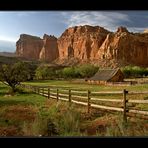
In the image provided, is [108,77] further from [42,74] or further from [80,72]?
[80,72]

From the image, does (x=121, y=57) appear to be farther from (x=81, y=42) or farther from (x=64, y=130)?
(x=64, y=130)

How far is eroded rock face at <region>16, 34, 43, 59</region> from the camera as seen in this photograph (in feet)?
590

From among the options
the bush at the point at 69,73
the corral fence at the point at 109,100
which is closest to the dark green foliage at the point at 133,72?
the bush at the point at 69,73

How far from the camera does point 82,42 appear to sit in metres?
166

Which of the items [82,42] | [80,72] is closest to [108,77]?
[80,72]

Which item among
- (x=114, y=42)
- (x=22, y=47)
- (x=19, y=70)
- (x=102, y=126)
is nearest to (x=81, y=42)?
(x=114, y=42)

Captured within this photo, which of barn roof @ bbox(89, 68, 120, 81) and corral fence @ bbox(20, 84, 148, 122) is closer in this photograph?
corral fence @ bbox(20, 84, 148, 122)

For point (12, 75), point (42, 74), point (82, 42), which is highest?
point (82, 42)

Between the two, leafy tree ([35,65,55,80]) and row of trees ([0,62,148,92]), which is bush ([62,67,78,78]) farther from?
leafy tree ([35,65,55,80])

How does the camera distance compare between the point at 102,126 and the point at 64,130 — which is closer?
the point at 64,130

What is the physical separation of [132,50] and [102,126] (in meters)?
143

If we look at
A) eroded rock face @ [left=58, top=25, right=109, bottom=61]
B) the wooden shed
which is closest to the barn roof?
the wooden shed

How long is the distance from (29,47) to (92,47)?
145 feet
